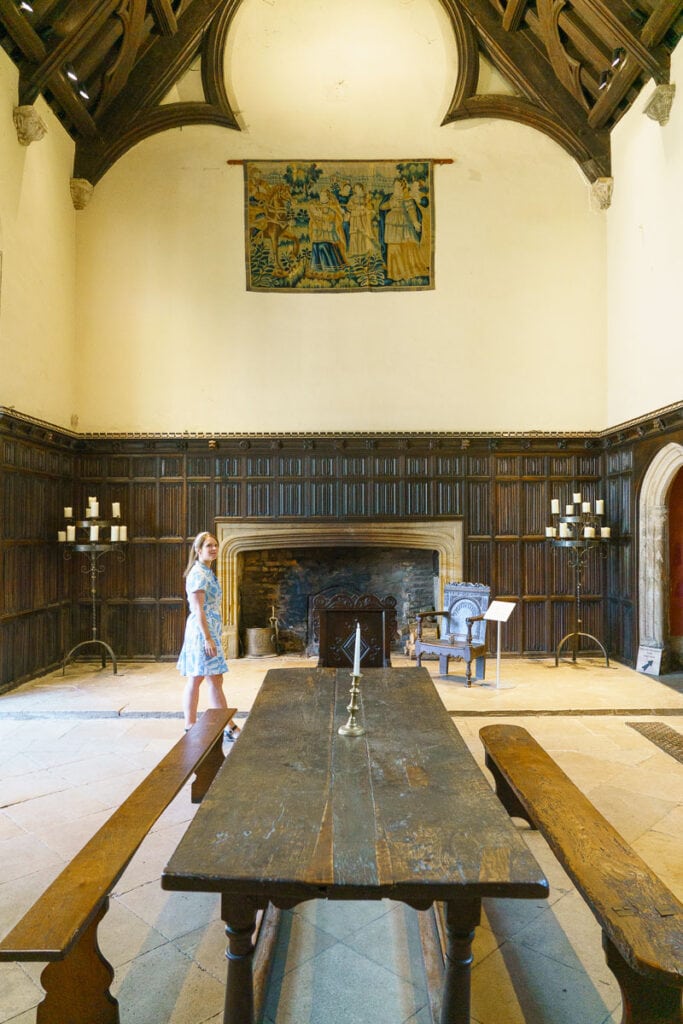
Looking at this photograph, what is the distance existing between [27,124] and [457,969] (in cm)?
820

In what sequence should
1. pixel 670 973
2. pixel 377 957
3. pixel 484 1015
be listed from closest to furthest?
pixel 670 973
pixel 484 1015
pixel 377 957

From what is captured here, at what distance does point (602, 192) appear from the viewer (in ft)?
26.2

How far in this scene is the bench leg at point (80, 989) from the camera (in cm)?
179

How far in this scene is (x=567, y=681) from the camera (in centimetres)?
668

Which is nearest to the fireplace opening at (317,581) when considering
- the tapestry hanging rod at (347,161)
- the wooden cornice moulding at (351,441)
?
the wooden cornice moulding at (351,441)

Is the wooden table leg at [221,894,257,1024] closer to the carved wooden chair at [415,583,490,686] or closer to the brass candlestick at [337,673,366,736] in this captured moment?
the brass candlestick at [337,673,366,736]

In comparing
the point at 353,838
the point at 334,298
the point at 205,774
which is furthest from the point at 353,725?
the point at 334,298

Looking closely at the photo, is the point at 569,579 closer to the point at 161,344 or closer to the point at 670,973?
the point at 161,344

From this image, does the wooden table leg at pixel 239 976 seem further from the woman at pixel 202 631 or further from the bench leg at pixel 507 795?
the woman at pixel 202 631

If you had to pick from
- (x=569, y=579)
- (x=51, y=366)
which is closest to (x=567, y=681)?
(x=569, y=579)

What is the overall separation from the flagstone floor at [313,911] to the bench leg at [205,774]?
9 cm

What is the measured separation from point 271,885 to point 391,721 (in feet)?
4.21

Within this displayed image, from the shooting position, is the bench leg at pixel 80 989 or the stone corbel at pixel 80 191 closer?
the bench leg at pixel 80 989

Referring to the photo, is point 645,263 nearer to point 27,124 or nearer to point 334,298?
point 334,298
